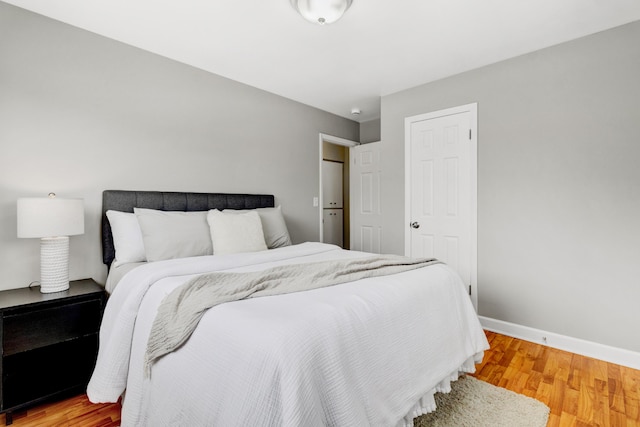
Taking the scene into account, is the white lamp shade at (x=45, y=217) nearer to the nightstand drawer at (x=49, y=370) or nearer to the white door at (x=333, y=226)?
the nightstand drawer at (x=49, y=370)

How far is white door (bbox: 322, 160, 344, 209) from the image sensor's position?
16.5 ft

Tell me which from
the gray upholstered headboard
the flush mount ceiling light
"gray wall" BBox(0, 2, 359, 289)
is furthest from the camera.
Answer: the gray upholstered headboard

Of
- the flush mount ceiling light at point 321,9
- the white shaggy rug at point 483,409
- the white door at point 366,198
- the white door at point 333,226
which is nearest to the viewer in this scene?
the white shaggy rug at point 483,409

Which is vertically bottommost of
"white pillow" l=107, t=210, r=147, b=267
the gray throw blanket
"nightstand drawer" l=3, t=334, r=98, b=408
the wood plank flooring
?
the wood plank flooring

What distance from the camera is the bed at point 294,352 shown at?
3.27 feet

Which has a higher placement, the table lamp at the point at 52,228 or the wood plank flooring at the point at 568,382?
the table lamp at the point at 52,228

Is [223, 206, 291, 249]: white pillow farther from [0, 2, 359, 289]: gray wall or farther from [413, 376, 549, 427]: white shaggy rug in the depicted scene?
[413, 376, 549, 427]: white shaggy rug

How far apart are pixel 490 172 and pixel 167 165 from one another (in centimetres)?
298

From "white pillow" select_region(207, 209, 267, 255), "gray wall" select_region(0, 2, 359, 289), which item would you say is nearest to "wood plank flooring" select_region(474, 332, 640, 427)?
"white pillow" select_region(207, 209, 267, 255)

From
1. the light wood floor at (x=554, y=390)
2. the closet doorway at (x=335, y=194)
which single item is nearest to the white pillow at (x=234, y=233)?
the light wood floor at (x=554, y=390)

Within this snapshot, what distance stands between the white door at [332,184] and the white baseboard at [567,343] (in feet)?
9.10

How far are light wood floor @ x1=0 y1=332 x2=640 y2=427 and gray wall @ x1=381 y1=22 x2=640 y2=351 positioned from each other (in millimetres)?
299

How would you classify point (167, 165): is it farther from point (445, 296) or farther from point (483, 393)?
point (483, 393)

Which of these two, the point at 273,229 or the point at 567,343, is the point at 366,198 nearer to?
the point at 273,229
